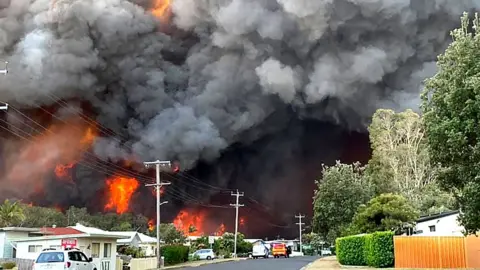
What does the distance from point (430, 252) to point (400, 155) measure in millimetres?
31114

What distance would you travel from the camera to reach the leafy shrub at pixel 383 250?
1261 inches

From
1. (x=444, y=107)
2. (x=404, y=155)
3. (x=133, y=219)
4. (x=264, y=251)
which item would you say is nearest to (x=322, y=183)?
(x=404, y=155)

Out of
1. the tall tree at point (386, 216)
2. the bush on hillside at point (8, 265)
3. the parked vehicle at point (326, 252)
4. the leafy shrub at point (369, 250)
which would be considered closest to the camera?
the leafy shrub at point (369, 250)

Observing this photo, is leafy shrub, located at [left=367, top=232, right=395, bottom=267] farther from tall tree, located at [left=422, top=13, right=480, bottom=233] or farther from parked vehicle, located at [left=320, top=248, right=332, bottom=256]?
parked vehicle, located at [left=320, top=248, right=332, bottom=256]

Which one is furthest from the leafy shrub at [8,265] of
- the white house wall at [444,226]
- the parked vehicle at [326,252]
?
the parked vehicle at [326,252]

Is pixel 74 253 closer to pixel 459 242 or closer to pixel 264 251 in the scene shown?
pixel 459 242

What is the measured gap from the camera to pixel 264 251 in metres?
71.9

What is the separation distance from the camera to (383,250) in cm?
3216

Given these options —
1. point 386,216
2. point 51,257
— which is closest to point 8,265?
point 51,257

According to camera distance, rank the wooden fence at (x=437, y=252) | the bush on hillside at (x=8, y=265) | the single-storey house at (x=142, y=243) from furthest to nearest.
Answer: the single-storey house at (x=142, y=243) < the bush on hillside at (x=8, y=265) < the wooden fence at (x=437, y=252)

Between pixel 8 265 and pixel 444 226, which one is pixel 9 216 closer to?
pixel 8 265

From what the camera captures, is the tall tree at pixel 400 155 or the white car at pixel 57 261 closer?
the white car at pixel 57 261

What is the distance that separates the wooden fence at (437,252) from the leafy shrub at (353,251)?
4334 millimetres

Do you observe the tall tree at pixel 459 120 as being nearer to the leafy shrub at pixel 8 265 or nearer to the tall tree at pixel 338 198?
the leafy shrub at pixel 8 265
